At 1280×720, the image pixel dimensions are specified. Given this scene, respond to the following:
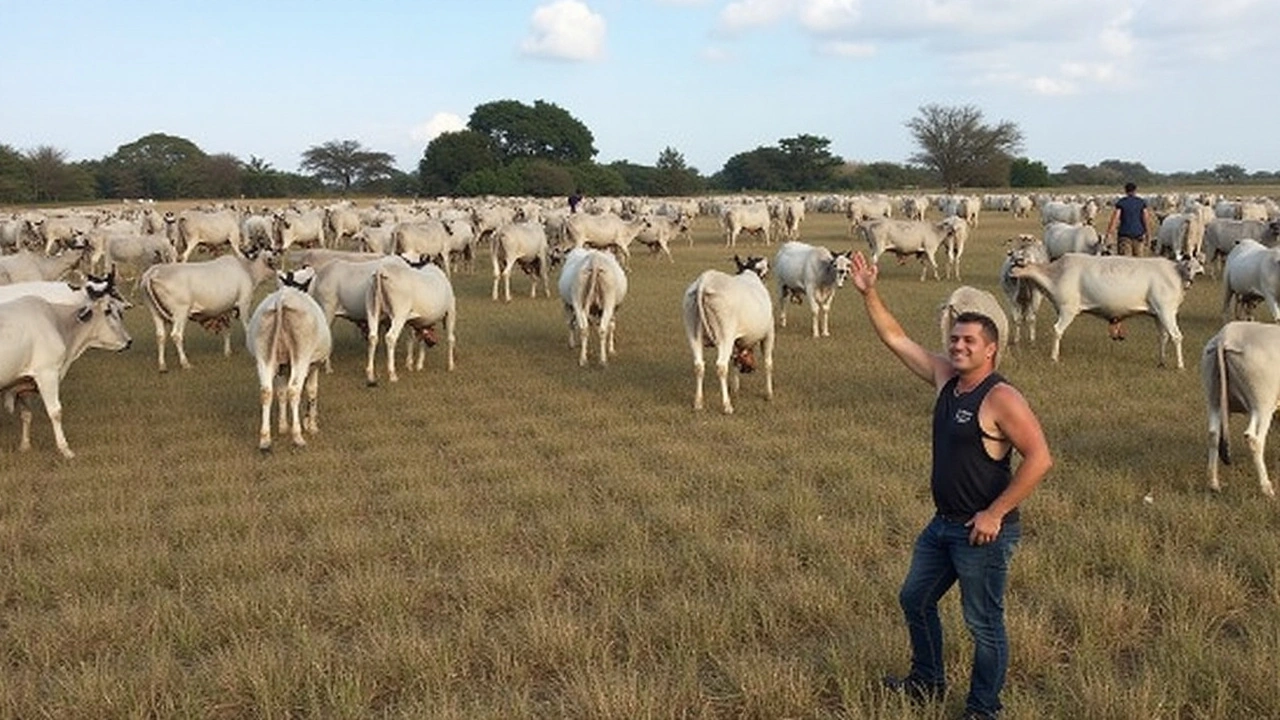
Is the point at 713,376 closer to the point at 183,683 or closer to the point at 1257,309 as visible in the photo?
the point at 183,683

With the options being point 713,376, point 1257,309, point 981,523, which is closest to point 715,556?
point 981,523

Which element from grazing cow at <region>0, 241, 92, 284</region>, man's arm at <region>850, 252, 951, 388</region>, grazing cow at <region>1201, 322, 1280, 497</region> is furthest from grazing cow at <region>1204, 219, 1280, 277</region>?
grazing cow at <region>0, 241, 92, 284</region>

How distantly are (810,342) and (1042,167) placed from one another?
3978 inches

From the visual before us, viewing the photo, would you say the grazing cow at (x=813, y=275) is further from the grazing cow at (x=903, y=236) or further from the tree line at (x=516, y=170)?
the tree line at (x=516, y=170)

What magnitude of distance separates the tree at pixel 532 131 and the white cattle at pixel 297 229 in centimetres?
7523

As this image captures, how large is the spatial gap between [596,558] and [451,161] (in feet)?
304

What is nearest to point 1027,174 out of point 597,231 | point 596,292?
point 597,231

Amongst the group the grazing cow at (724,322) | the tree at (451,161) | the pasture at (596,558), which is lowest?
the pasture at (596,558)

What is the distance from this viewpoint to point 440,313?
14.3 m

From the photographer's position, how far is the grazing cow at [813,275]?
16734 mm

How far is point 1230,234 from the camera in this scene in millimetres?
22484

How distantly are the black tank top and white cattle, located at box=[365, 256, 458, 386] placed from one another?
10177mm

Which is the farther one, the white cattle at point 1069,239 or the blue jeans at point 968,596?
the white cattle at point 1069,239

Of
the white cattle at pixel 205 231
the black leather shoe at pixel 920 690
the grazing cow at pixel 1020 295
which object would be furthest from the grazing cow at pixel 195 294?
the white cattle at pixel 205 231
